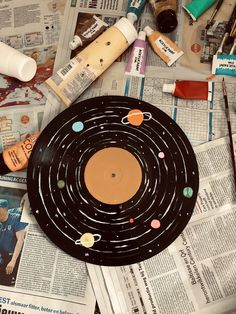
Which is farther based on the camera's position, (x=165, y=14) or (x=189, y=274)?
(x=165, y=14)

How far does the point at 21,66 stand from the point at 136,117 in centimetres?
25

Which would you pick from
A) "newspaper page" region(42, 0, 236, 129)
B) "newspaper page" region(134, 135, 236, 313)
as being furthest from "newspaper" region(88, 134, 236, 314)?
"newspaper page" region(42, 0, 236, 129)

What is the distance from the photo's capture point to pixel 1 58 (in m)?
0.79

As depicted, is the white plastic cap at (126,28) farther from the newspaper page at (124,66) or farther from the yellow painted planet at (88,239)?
the yellow painted planet at (88,239)

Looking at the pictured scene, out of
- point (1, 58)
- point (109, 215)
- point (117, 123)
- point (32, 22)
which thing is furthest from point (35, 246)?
point (32, 22)

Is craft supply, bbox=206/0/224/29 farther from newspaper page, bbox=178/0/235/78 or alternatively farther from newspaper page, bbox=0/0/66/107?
Result: newspaper page, bbox=0/0/66/107

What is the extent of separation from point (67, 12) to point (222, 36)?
332 millimetres

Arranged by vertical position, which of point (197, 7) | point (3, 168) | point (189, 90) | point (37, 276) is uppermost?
point (197, 7)

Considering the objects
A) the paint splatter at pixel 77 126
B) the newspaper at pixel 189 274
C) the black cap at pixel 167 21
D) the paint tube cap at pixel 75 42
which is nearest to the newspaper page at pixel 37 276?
the newspaper at pixel 189 274

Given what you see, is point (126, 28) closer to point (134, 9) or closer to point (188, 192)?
point (134, 9)

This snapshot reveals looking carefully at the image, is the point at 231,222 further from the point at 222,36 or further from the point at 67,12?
the point at 67,12

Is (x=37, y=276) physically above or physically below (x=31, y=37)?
below

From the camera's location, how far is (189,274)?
26.6 inches

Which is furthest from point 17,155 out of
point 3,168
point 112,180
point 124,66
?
point 124,66
